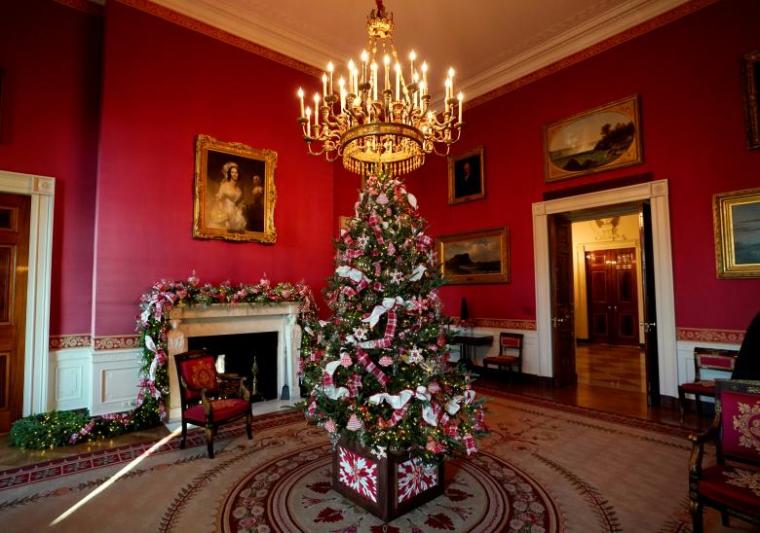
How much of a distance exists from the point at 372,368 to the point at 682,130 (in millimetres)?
5178

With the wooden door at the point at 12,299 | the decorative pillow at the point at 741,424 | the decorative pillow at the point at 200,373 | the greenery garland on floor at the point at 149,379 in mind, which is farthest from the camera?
the wooden door at the point at 12,299

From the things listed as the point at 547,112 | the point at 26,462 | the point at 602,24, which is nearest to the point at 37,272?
the point at 26,462

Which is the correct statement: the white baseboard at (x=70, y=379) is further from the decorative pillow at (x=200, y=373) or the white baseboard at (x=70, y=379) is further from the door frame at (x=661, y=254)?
the door frame at (x=661, y=254)

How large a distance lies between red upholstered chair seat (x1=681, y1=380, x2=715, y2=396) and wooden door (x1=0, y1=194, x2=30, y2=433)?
7528mm

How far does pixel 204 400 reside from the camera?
3.83m

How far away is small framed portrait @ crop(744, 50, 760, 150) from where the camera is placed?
14.9 feet

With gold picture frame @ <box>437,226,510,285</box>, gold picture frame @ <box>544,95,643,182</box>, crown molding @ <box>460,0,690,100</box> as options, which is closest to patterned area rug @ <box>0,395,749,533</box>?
gold picture frame @ <box>437,226,510,285</box>

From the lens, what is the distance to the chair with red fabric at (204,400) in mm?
3783

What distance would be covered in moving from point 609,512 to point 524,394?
318 cm

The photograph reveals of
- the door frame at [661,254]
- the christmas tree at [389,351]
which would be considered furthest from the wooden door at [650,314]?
the christmas tree at [389,351]

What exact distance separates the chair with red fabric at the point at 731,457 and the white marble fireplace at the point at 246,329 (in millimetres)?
4471

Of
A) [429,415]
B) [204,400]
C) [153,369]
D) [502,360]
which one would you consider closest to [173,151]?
[153,369]

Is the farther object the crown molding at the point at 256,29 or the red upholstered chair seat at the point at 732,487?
the crown molding at the point at 256,29

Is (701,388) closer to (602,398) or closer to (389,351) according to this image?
(602,398)
